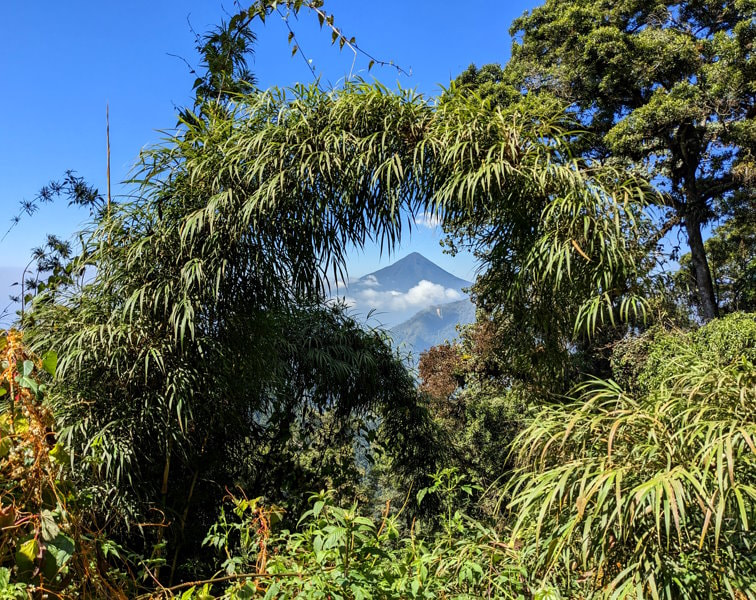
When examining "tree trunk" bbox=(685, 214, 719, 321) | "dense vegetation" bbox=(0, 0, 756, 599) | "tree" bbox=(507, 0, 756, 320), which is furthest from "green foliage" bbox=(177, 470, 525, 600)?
"tree trunk" bbox=(685, 214, 719, 321)

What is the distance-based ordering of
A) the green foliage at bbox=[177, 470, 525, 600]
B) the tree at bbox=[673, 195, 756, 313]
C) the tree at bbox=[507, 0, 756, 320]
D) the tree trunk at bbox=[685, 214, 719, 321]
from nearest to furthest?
the green foliage at bbox=[177, 470, 525, 600] → the tree at bbox=[507, 0, 756, 320] → the tree trunk at bbox=[685, 214, 719, 321] → the tree at bbox=[673, 195, 756, 313]

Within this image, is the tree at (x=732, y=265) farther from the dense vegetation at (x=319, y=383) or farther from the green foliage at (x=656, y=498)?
the green foliage at (x=656, y=498)

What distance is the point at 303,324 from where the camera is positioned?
4.30 m

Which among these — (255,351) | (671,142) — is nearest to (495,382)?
(671,142)

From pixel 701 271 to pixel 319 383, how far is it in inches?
272

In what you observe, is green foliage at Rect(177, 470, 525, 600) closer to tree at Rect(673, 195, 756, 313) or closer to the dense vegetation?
the dense vegetation

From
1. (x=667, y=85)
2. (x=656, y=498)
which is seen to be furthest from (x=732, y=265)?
(x=656, y=498)

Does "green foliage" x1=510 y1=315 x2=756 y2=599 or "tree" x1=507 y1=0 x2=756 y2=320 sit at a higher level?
"tree" x1=507 y1=0 x2=756 y2=320

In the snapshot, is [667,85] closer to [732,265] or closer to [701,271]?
[701,271]

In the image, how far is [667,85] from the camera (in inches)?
323

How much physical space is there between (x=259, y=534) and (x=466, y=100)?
6.60ft

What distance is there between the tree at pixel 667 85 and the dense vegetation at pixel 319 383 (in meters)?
5.64

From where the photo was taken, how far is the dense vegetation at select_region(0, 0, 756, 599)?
4.74 feet

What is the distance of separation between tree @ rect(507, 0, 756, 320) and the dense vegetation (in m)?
5.64
